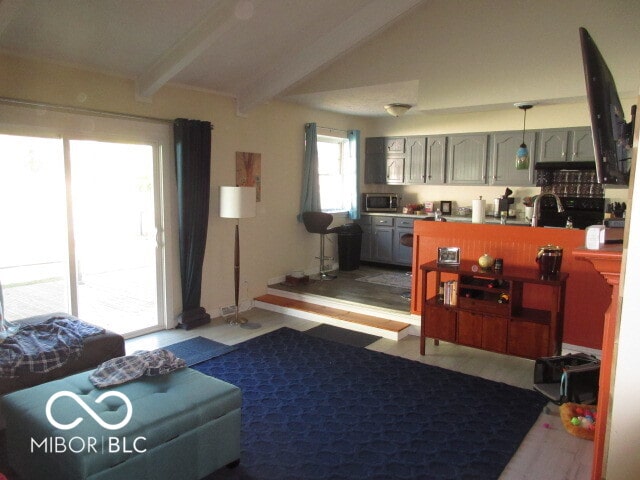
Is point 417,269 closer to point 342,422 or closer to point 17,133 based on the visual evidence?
point 342,422

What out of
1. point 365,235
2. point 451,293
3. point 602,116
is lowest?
point 451,293

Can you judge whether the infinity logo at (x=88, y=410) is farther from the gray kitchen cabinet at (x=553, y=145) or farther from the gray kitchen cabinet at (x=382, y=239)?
the gray kitchen cabinet at (x=553, y=145)

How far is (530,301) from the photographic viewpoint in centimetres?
414

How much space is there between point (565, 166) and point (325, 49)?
11.3 feet

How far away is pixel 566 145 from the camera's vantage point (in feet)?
19.6

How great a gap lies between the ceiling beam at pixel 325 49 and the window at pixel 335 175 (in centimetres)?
204

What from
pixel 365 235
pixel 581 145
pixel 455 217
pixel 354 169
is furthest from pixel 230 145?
pixel 581 145

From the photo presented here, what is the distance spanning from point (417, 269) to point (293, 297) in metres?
1.67

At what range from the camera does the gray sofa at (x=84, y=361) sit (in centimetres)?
268

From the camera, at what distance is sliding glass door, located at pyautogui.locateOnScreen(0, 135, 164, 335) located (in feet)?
12.9

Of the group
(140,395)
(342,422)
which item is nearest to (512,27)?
(342,422)

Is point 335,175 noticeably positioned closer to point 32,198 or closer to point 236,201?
point 236,201

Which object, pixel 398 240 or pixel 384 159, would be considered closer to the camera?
pixel 398 240

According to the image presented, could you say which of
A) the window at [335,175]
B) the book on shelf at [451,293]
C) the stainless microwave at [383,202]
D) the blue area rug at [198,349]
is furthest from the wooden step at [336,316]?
the stainless microwave at [383,202]
